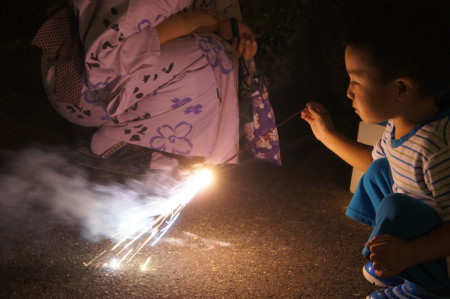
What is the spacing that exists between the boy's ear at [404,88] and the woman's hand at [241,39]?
1.40 m

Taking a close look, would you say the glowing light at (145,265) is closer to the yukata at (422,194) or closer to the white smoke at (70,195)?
the white smoke at (70,195)

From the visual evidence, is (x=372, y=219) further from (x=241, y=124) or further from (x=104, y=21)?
(x=104, y=21)

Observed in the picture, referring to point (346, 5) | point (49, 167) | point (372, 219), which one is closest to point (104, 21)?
point (49, 167)

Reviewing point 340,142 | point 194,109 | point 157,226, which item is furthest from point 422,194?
point 194,109

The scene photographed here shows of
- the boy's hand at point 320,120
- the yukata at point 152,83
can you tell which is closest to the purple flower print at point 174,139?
the yukata at point 152,83

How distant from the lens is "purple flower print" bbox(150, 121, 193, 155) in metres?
2.86

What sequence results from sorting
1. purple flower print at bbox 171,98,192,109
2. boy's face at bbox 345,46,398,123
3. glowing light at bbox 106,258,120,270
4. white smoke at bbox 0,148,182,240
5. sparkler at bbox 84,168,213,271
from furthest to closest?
purple flower print at bbox 171,98,192,109 < white smoke at bbox 0,148,182,240 < sparkler at bbox 84,168,213,271 < glowing light at bbox 106,258,120,270 < boy's face at bbox 345,46,398,123

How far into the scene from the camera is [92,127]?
3.19 metres

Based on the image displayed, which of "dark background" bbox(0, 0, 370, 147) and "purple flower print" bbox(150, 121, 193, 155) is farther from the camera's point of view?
"dark background" bbox(0, 0, 370, 147)

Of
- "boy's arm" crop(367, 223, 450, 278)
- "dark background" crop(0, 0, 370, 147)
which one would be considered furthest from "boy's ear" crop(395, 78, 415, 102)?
"dark background" crop(0, 0, 370, 147)

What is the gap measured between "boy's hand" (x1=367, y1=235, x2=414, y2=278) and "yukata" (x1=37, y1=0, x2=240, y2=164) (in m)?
1.34

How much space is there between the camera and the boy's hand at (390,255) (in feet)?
5.22

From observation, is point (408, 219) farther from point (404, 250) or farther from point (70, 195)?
point (70, 195)

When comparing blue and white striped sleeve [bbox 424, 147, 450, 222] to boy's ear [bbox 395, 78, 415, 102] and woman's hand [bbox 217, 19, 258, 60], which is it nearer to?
boy's ear [bbox 395, 78, 415, 102]
